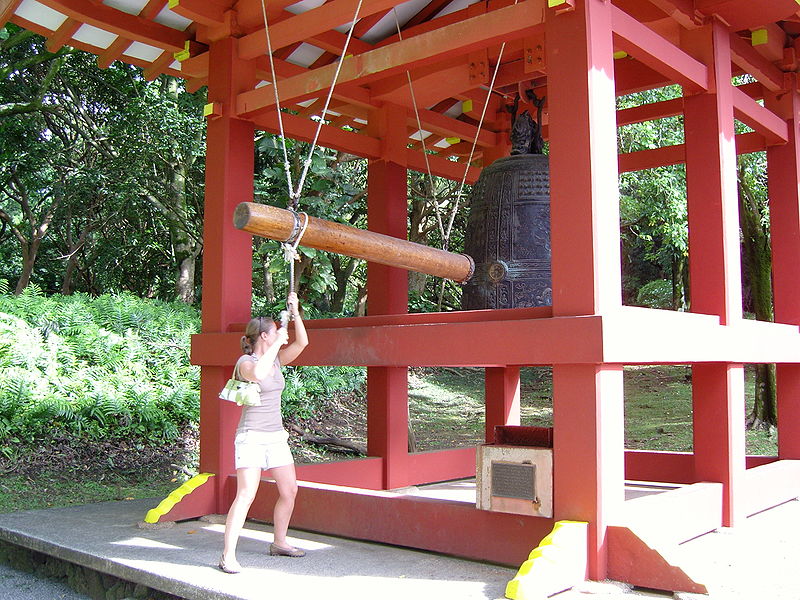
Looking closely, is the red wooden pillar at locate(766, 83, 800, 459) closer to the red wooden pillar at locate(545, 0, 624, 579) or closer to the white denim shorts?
the red wooden pillar at locate(545, 0, 624, 579)

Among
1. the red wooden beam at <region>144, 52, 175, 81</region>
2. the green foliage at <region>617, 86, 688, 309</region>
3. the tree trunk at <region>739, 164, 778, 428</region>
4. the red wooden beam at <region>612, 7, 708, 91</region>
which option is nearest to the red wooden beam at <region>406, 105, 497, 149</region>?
the red wooden beam at <region>144, 52, 175, 81</region>

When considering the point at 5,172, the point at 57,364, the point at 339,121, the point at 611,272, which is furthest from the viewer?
the point at 5,172

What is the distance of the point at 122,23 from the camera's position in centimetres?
583

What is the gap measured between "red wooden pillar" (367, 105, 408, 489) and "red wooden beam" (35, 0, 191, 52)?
181 centimetres

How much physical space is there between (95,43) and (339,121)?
7.43 ft

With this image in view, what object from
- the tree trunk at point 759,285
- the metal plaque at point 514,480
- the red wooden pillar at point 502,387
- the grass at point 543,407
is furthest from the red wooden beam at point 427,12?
the tree trunk at point 759,285

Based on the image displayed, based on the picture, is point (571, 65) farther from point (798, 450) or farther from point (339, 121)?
point (798, 450)

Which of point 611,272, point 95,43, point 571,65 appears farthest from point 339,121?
point 611,272

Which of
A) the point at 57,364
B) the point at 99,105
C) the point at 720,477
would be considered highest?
the point at 99,105

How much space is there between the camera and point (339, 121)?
24.3 feet

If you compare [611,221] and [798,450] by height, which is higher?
[611,221]

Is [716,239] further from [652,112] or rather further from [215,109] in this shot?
[215,109]

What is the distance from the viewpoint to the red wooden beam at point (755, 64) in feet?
18.0

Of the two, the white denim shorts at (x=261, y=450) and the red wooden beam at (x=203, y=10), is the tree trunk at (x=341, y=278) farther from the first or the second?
the white denim shorts at (x=261, y=450)
